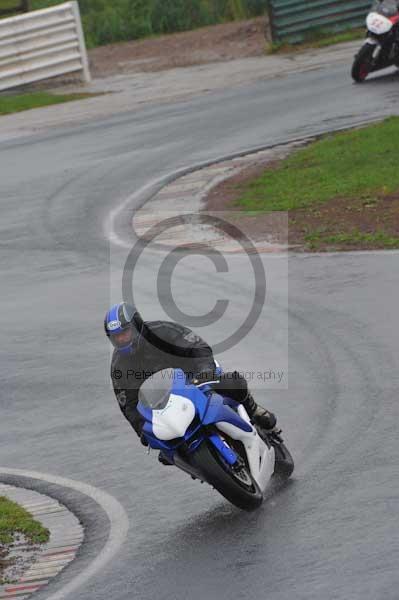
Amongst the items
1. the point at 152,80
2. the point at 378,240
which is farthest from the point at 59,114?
the point at 378,240

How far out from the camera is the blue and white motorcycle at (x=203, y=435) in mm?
8141

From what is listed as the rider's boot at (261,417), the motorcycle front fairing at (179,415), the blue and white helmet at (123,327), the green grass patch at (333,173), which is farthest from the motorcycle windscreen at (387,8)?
the motorcycle front fairing at (179,415)

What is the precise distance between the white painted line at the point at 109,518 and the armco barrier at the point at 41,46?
68.9 feet

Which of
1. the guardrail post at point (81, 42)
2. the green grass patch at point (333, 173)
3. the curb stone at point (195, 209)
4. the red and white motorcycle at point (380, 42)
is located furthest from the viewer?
the guardrail post at point (81, 42)

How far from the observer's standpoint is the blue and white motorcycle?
8.14m

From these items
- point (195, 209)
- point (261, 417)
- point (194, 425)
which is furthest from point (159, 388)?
point (195, 209)

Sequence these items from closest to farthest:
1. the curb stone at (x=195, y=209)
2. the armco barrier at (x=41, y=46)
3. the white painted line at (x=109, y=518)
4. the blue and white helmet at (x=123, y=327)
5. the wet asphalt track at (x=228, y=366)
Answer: the wet asphalt track at (x=228, y=366), the white painted line at (x=109, y=518), the blue and white helmet at (x=123, y=327), the curb stone at (x=195, y=209), the armco barrier at (x=41, y=46)

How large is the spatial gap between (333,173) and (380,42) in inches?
272

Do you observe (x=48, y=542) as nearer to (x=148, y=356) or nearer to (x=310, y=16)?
(x=148, y=356)

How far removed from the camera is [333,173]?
19.0 m

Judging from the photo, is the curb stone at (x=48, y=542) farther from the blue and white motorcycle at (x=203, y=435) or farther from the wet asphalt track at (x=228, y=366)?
the blue and white motorcycle at (x=203, y=435)

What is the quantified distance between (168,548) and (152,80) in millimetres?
22986

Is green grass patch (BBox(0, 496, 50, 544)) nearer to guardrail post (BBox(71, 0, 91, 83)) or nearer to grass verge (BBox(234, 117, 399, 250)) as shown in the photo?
grass verge (BBox(234, 117, 399, 250))

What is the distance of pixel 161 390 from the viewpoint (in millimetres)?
8195
